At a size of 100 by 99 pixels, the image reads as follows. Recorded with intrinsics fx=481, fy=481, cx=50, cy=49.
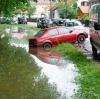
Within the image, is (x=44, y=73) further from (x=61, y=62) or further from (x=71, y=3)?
(x=71, y=3)

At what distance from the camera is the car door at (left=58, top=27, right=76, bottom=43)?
30.2 metres

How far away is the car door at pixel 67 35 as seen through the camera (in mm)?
30219

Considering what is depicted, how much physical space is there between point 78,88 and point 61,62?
23.1ft

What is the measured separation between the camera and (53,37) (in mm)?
29500

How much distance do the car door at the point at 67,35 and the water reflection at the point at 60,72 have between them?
6415mm

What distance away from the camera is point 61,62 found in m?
20.4

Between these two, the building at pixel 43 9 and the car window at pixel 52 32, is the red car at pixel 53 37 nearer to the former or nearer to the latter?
the car window at pixel 52 32

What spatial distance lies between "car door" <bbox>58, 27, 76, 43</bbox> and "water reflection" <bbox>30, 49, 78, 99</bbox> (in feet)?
21.0

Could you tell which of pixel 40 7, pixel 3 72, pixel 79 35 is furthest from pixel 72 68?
pixel 40 7

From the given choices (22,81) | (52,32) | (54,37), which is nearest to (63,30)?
(52,32)

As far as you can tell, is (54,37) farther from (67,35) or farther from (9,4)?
(9,4)

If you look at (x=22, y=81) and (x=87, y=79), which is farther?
(x=87, y=79)

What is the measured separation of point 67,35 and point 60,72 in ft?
43.9

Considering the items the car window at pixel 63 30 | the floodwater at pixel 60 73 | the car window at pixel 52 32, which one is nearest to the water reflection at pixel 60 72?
the floodwater at pixel 60 73
